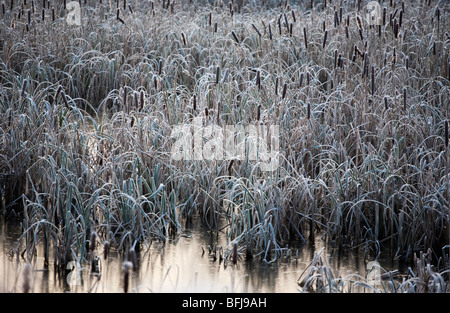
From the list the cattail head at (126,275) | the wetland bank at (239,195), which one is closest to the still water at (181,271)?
the wetland bank at (239,195)

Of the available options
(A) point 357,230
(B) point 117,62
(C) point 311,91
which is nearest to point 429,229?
(A) point 357,230

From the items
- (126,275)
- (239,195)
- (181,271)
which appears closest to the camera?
(126,275)

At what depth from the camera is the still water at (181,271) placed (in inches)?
126

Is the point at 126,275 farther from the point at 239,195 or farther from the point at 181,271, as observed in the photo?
the point at 239,195

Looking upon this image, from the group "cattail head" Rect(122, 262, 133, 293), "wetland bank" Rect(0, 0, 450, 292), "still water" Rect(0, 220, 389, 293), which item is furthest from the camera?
"wetland bank" Rect(0, 0, 450, 292)

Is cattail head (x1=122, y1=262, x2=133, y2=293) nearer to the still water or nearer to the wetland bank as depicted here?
the wetland bank

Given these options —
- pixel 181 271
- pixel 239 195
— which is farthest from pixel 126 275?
pixel 239 195

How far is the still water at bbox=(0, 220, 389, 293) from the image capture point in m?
3.19

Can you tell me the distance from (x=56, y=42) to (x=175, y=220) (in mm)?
3634

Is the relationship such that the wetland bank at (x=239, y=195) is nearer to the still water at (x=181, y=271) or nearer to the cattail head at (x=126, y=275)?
the still water at (x=181, y=271)

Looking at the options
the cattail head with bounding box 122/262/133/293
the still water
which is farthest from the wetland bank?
the cattail head with bounding box 122/262/133/293

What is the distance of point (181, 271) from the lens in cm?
345

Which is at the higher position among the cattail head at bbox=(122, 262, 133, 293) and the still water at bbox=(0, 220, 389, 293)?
the cattail head at bbox=(122, 262, 133, 293)
